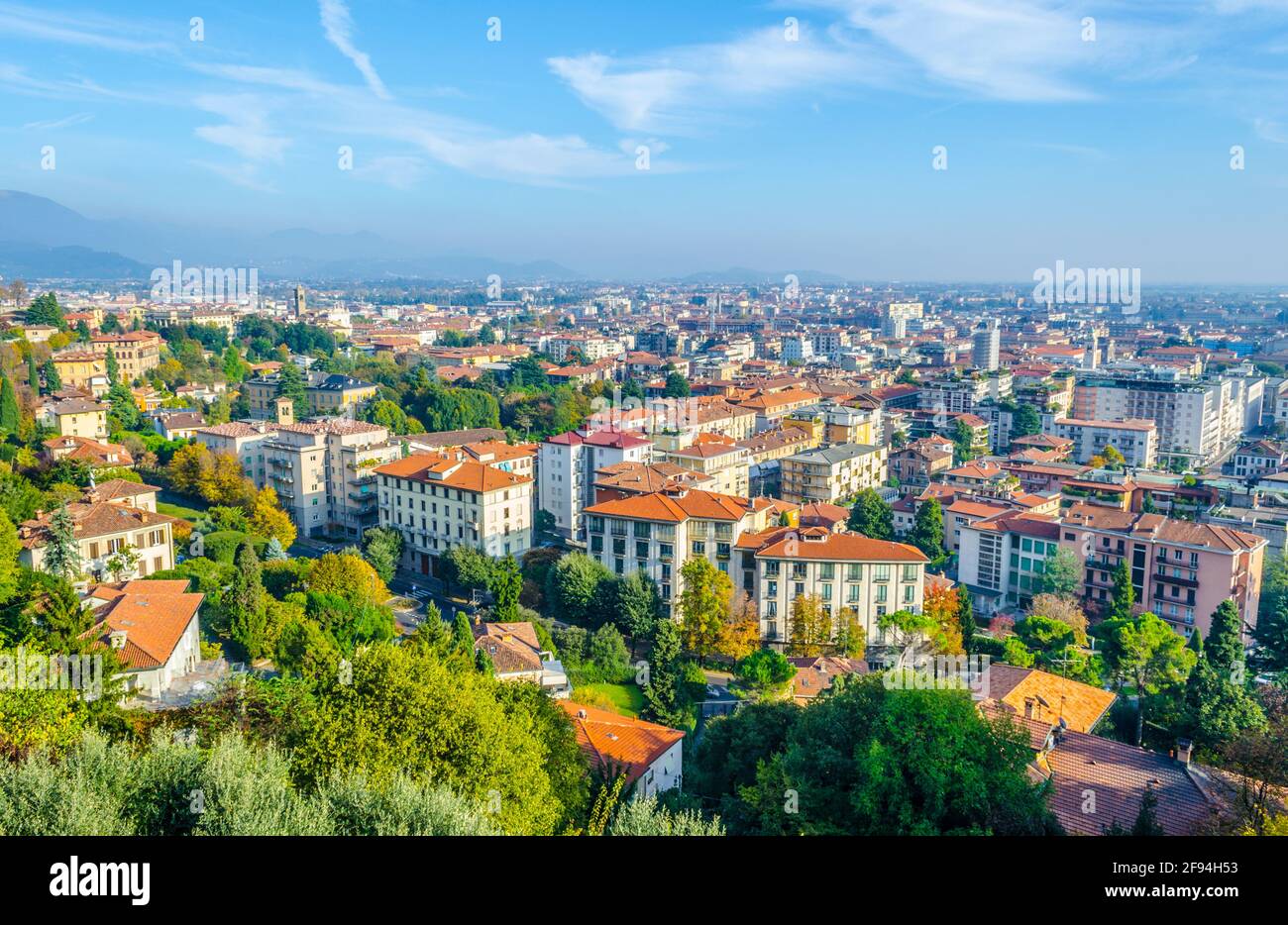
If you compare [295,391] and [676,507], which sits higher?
[295,391]

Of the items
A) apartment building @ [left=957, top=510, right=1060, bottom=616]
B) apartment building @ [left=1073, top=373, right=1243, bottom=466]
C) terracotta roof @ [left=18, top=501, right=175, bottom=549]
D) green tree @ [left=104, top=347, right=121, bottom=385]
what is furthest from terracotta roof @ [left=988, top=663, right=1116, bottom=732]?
green tree @ [left=104, top=347, right=121, bottom=385]

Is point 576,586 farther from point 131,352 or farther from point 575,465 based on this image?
point 131,352

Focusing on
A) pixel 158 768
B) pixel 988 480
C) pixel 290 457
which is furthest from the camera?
pixel 988 480

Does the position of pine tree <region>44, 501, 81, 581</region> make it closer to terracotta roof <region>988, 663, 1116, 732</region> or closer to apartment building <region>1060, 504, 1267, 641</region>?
terracotta roof <region>988, 663, 1116, 732</region>

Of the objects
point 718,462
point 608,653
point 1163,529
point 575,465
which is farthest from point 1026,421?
point 608,653

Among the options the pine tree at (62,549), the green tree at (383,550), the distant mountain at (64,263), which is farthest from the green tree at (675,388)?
the distant mountain at (64,263)
